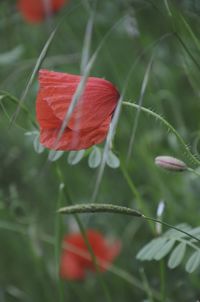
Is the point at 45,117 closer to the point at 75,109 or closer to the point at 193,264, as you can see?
the point at 75,109

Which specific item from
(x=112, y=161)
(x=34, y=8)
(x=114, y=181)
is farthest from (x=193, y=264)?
(x=34, y=8)

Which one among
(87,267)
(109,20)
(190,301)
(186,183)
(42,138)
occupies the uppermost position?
(42,138)

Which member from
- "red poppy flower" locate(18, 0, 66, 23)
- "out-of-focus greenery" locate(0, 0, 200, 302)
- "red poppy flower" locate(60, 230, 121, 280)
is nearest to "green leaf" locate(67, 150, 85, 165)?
"out-of-focus greenery" locate(0, 0, 200, 302)

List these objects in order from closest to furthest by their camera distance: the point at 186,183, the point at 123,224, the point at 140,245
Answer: the point at 186,183 < the point at 140,245 < the point at 123,224

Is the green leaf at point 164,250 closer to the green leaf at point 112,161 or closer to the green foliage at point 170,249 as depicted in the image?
the green foliage at point 170,249

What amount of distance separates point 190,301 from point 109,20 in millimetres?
969

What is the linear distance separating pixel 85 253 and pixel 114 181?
0.37m

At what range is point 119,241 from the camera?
2.00 meters

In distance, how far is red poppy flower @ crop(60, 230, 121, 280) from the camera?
183cm

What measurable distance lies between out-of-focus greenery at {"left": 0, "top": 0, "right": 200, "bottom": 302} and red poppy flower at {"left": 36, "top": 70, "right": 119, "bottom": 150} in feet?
0.97

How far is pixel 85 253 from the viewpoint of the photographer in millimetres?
1842

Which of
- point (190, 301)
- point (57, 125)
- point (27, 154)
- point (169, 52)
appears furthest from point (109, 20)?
point (57, 125)

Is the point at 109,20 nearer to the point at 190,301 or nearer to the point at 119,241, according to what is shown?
the point at 119,241

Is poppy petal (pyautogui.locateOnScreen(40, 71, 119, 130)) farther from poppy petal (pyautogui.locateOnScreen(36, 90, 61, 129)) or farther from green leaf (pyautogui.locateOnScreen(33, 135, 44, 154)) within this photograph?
green leaf (pyautogui.locateOnScreen(33, 135, 44, 154))
